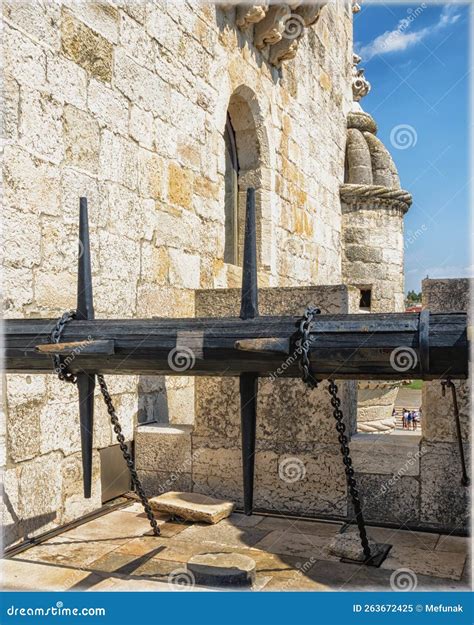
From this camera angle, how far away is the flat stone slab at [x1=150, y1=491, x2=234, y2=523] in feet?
12.9

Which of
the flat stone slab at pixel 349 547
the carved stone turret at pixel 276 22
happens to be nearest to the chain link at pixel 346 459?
the flat stone slab at pixel 349 547

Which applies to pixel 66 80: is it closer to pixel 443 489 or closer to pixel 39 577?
pixel 39 577

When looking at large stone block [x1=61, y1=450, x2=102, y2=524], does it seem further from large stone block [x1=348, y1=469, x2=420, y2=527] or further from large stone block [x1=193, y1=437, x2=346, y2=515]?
large stone block [x1=348, y1=469, x2=420, y2=527]

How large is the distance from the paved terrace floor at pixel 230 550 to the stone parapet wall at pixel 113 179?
322 millimetres

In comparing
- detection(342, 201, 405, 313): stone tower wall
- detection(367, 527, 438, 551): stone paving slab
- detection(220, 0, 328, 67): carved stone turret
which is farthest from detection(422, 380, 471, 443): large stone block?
detection(342, 201, 405, 313): stone tower wall

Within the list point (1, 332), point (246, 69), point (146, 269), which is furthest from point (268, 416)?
point (246, 69)

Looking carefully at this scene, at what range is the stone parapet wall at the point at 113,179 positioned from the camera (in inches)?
143

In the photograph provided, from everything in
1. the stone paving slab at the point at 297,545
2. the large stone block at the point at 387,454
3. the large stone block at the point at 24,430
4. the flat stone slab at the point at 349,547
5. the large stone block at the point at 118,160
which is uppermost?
the large stone block at the point at 118,160

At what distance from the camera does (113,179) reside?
176 inches

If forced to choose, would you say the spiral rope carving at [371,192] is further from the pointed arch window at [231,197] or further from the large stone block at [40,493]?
the large stone block at [40,493]

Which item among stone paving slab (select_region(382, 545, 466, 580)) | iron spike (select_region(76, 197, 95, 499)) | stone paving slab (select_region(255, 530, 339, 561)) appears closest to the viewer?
iron spike (select_region(76, 197, 95, 499))

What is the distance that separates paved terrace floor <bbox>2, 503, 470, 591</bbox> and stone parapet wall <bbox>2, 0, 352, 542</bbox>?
1.05 feet

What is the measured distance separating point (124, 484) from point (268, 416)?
1.16 meters

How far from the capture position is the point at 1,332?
2.81 meters
